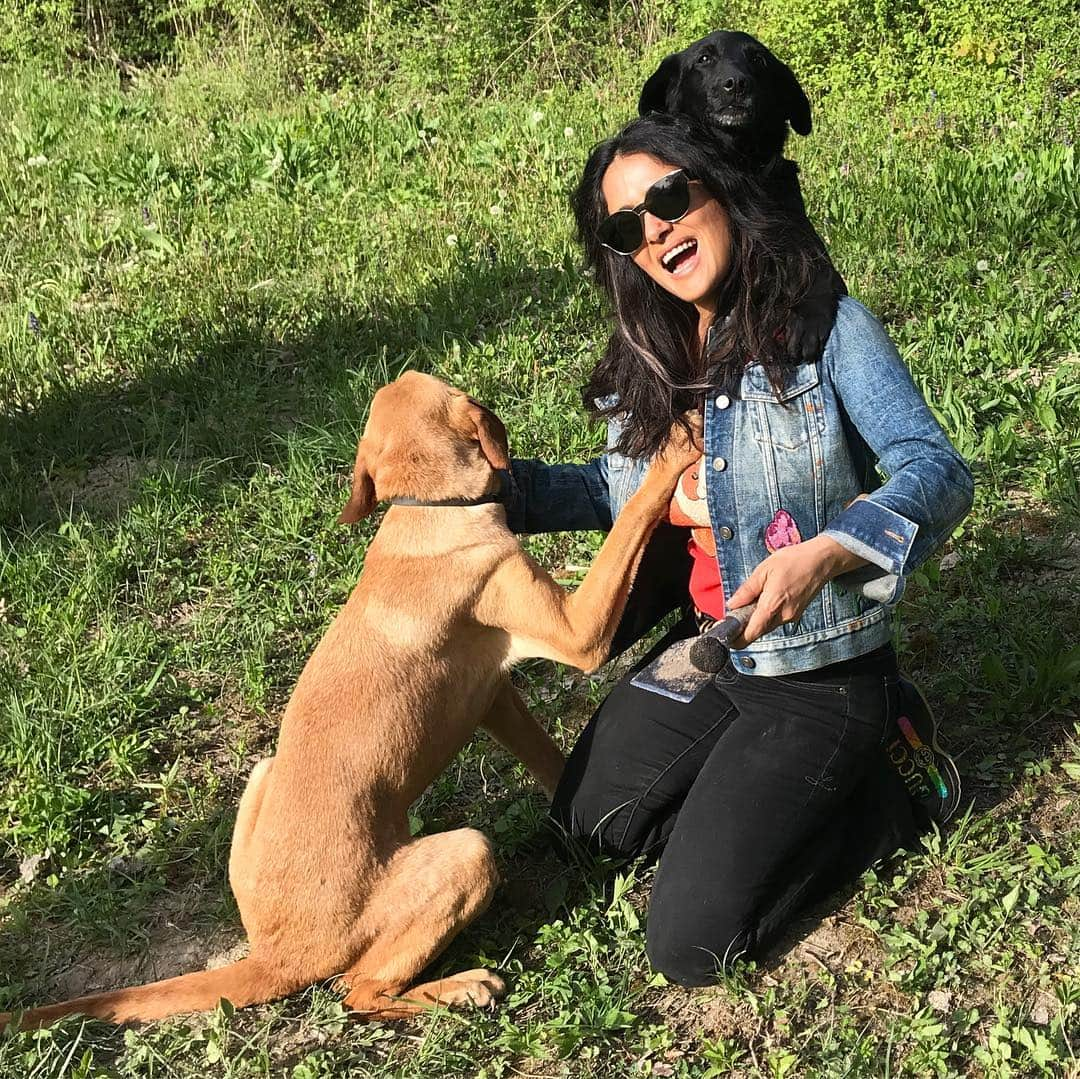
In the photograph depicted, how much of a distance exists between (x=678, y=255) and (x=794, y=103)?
890 mm

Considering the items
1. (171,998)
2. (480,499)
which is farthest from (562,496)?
(171,998)

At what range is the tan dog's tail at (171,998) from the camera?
2.93 meters

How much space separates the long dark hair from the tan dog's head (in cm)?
39

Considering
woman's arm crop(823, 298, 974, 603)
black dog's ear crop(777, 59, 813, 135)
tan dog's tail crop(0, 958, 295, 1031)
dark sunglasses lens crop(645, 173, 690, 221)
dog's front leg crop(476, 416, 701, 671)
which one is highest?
black dog's ear crop(777, 59, 813, 135)

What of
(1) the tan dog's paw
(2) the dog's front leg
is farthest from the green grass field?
(2) the dog's front leg

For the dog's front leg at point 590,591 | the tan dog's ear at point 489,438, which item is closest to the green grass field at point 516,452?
the tan dog's ear at point 489,438

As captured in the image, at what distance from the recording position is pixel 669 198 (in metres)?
2.96

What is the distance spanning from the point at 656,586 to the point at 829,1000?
4.26 ft

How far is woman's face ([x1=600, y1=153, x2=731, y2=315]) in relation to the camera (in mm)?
3004

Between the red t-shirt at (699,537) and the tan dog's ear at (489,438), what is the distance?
513mm

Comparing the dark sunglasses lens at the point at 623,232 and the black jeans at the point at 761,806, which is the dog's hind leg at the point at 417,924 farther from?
the dark sunglasses lens at the point at 623,232

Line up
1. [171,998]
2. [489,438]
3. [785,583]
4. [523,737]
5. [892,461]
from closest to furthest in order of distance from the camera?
[785,583] < [892,461] < [171,998] < [489,438] < [523,737]

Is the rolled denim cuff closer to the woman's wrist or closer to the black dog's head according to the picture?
the woman's wrist

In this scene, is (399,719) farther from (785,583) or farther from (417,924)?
(785,583)
